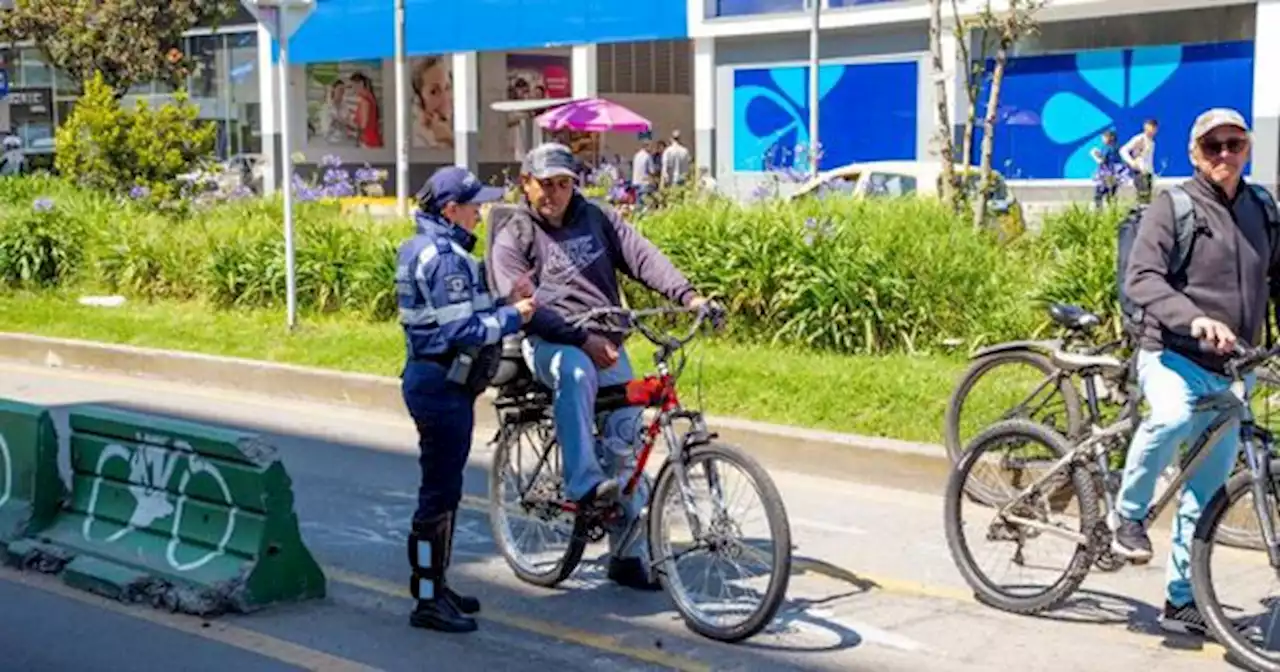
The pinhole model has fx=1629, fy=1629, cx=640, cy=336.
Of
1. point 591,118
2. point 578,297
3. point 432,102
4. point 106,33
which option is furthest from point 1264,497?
point 432,102

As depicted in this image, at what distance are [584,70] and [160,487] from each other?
29.9 m

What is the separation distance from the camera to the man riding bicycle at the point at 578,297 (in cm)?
645

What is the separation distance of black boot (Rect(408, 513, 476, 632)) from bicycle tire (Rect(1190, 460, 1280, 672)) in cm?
272

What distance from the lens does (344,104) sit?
46219 mm

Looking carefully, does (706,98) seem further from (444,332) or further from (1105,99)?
(444,332)

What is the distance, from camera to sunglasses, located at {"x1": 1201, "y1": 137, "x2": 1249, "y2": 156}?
571 centimetres

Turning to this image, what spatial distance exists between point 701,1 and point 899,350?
2146cm

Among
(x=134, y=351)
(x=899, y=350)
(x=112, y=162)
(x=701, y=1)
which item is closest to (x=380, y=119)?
(x=701, y=1)

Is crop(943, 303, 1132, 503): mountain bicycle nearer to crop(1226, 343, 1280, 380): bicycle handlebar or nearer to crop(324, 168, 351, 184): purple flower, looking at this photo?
crop(1226, 343, 1280, 380): bicycle handlebar

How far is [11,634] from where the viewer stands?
20.8ft

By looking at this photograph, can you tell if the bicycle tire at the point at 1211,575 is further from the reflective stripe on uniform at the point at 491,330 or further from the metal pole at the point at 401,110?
the metal pole at the point at 401,110

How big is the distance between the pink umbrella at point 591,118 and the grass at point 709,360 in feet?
51.9

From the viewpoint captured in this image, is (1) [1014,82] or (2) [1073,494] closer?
(2) [1073,494]

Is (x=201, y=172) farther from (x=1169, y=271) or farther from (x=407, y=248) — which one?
(x=1169, y=271)
